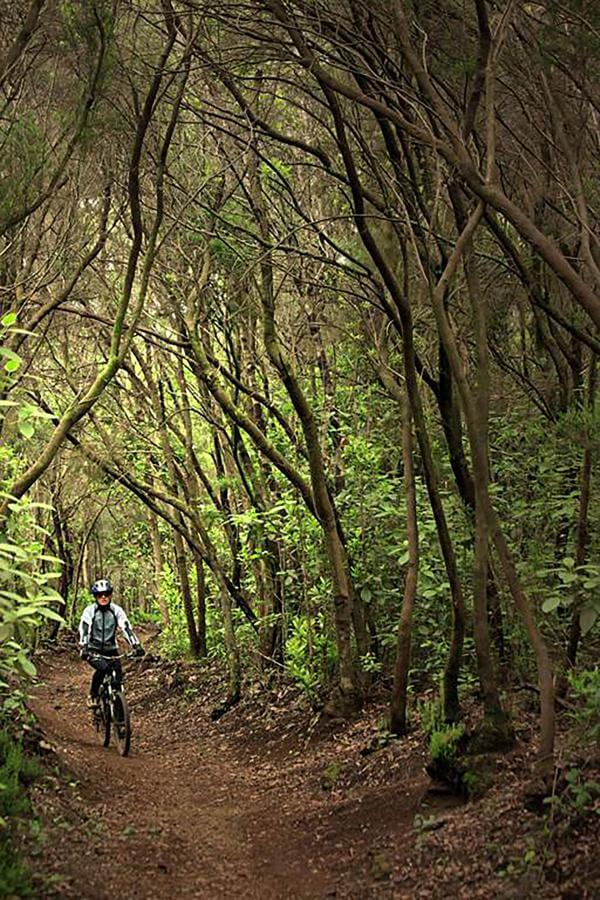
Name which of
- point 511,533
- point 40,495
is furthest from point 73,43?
point 40,495

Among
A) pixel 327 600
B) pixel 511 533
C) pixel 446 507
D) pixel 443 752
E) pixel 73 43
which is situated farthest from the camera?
pixel 327 600

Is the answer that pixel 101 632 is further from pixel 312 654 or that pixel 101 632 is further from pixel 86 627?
pixel 312 654

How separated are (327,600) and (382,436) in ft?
8.55

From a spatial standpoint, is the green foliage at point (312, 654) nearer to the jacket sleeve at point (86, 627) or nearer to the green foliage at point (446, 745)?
the jacket sleeve at point (86, 627)

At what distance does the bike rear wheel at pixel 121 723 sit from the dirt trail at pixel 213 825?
0.70ft

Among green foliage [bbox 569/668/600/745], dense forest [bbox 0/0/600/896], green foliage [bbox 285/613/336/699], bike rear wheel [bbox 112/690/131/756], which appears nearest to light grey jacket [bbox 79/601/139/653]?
bike rear wheel [bbox 112/690/131/756]

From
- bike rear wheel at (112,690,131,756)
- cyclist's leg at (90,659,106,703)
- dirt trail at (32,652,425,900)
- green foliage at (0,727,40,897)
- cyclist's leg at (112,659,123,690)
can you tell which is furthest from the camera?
cyclist's leg at (90,659,106,703)

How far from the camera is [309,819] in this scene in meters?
8.15

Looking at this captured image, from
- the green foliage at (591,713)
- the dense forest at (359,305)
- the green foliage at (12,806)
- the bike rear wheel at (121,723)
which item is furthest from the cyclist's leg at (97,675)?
the green foliage at (591,713)

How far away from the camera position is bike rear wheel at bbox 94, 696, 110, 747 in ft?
39.8

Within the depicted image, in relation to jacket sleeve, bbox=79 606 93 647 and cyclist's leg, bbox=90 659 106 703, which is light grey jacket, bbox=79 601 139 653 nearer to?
jacket sleeve, bbox=79 606 93 647

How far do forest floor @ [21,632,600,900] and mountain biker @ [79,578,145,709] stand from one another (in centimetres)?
103

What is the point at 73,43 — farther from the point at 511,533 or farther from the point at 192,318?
the point at 511,533

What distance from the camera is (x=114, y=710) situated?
11914 mm
